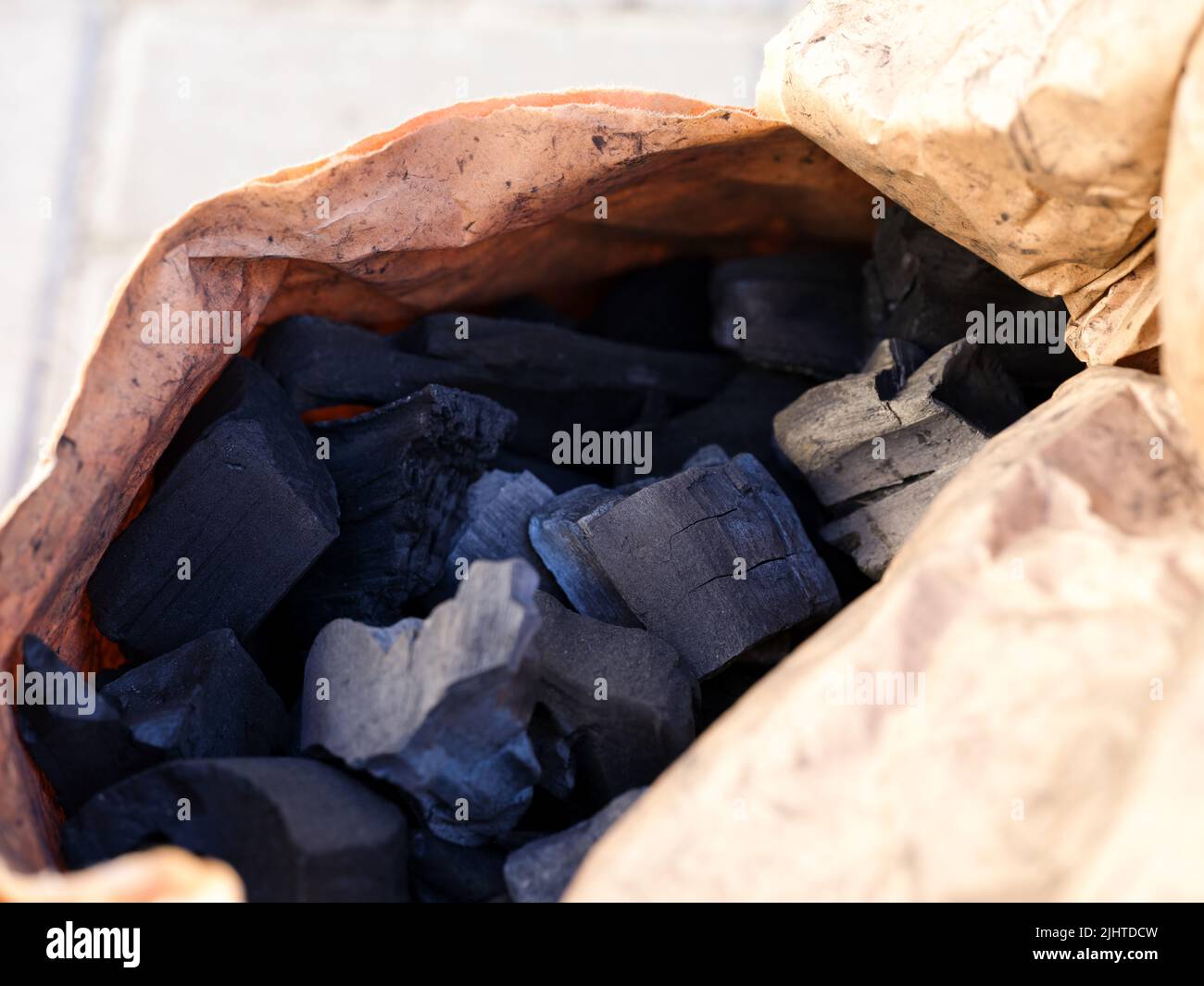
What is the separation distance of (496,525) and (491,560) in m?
0.18

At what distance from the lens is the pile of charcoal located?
1.25 metres

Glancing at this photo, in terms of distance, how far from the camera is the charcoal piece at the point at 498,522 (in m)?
1.69

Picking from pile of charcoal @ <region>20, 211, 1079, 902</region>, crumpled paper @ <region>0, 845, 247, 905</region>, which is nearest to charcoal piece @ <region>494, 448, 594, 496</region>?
pile of charcoal @ <region>20, 211, 1079, 902</region>

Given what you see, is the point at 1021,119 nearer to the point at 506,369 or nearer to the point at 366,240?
the point at 366,240

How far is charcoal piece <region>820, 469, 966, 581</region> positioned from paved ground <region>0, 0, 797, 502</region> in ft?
6.21

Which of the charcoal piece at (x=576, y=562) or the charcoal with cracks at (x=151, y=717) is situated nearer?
the charcoal with cracks at (x=151, y=717)

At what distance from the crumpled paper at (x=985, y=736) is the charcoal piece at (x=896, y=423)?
1.61 feet

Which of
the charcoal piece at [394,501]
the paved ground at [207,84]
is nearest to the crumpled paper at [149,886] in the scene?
the charcoal piece at [394,501]

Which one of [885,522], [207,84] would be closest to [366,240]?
[885,522]

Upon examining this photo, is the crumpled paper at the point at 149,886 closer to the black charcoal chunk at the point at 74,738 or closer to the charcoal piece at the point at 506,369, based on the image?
the black charcoal chunk at the point at 74,738

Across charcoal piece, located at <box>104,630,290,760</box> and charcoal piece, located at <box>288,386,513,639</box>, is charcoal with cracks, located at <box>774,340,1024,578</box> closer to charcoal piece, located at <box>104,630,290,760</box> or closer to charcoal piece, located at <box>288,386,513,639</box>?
charcoal piece, located at <box>288,386,513,639</box>
